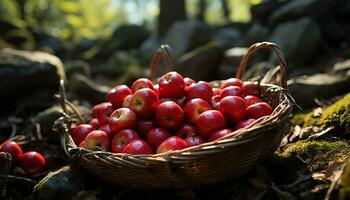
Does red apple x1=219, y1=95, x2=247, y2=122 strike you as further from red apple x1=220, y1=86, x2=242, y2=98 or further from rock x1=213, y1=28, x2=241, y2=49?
rock x1=213, y1=28, x2=241, y2=49

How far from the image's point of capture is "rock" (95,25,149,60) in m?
13.4

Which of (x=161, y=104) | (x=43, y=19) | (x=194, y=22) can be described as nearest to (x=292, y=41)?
(x=194, y=22)

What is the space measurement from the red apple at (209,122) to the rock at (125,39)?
11.0m

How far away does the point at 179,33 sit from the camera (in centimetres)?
910

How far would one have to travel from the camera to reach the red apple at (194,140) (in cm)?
238

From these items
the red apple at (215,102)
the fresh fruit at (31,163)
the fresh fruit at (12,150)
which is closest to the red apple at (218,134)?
the red apple at (215,102)

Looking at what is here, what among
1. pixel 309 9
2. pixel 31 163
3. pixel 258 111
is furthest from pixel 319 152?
pixel 309 9

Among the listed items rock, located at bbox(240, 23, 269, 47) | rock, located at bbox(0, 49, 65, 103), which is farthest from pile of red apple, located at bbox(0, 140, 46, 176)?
rock, located at bbox(240, 23, 269, 47)

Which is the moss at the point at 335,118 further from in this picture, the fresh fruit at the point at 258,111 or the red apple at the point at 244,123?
the red apple at the point at 244,123

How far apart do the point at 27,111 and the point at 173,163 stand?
3.30m

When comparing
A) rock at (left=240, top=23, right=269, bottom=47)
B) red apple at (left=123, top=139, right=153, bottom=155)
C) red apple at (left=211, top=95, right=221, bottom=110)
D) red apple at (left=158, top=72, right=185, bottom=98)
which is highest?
red apple at (left=158, top=72, right=185, bottom=98)

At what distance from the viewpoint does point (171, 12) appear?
1125 centimetres

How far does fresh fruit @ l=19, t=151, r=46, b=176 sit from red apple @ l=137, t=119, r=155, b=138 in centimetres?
95

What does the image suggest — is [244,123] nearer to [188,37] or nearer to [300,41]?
[300,41]
